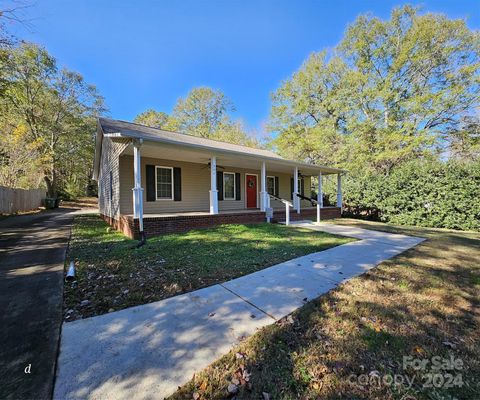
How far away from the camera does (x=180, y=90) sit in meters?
27.8

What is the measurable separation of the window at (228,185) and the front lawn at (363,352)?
8758mm

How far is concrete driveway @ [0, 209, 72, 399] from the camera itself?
5.72ft

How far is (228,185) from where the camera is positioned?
11758 millimetres

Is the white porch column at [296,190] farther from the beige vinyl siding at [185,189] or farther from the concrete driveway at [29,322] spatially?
the concrete driveway at [29,322]

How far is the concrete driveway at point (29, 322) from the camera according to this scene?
68.6 inches

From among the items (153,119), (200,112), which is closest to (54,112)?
(153,119)

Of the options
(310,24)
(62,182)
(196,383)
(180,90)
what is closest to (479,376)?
(196,383)

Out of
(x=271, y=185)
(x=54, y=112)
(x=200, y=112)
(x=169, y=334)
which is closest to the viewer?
(x=169, y=334)

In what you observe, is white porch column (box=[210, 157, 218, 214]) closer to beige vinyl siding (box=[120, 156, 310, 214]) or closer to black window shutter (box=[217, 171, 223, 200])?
beige vinyl siding (box=[120, 156, 310, 214])

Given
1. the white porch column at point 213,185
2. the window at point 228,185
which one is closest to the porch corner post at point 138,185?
the white porch column at point 213,185

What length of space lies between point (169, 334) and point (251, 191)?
1066 centimetres

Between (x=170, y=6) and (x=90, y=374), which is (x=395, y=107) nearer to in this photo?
(x=170, y=6)

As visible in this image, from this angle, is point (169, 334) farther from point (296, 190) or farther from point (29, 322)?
point (296, 190)

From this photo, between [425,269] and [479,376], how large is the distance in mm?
2878
